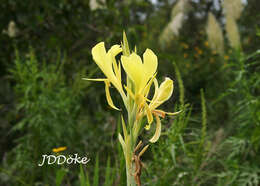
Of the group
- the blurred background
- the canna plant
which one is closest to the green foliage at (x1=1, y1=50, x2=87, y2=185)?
the blurred background

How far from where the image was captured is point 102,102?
2.16 m

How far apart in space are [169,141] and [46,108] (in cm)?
91

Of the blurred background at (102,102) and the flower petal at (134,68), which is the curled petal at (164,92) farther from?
the blurred background at (102,102)

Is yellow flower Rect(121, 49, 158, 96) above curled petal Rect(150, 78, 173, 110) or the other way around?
above

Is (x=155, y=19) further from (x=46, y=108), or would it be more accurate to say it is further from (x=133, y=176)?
(x=133, y=176)

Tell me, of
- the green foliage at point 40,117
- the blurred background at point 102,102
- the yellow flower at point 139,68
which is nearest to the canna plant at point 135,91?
the yellow flower at point 139,68

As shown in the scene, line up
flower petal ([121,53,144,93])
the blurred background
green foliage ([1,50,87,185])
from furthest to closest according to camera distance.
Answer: green foliage ([1,50,87,185]) < the blurred background < flower petal ([121,53,144,93])

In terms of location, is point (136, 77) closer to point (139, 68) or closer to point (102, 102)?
point (139, 68)

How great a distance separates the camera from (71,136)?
74.4 inches

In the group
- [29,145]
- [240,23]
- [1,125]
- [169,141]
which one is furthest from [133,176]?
[240,23]

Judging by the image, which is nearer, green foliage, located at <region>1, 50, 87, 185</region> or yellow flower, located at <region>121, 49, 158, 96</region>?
yellow flower, located at <region>121, 49, 158, 96</region>

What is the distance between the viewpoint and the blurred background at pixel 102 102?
4.25 feet

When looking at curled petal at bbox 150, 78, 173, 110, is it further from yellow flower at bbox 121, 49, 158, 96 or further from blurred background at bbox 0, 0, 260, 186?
blurred background at bbox 0, 0, 260, 186

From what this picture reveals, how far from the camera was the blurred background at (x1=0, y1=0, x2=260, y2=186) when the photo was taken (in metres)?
1.29
